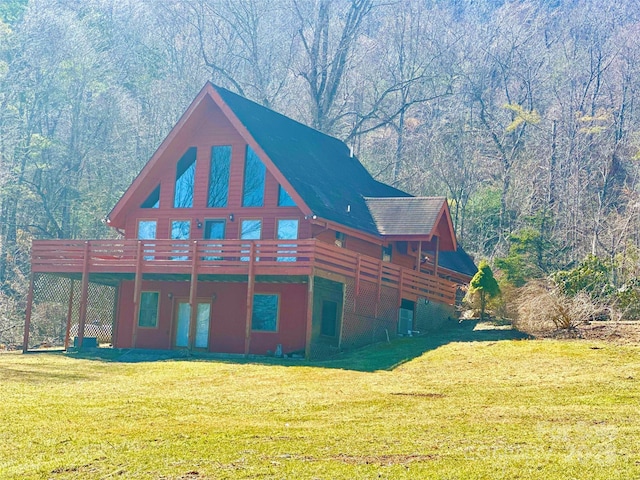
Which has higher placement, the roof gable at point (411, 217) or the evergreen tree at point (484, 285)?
the roof gable at point (411, 217)

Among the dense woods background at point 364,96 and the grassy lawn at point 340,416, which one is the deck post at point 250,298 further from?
the dense woods background at point 364,96

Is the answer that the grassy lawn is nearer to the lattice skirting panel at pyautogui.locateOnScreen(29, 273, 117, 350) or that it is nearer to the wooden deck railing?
the wooden deck railing

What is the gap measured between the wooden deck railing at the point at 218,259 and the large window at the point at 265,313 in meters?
1.25

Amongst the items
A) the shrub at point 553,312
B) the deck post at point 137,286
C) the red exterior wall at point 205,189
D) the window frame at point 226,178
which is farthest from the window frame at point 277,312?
the shrub at point 553,312

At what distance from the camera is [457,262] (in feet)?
131

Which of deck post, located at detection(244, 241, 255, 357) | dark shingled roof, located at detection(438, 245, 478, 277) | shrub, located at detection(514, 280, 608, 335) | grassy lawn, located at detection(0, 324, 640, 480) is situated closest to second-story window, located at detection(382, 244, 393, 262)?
dark shingled roof, located at detection(438, 245, 478, 277)

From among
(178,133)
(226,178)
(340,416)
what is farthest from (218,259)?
(340,416)

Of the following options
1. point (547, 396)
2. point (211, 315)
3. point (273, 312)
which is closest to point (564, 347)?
point (547, 396)

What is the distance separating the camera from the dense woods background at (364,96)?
1891 inches

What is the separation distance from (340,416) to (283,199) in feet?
46.2

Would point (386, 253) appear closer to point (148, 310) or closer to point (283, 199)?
point (283, 199)

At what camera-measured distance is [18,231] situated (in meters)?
49.8

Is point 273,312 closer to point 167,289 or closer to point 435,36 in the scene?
point 167,289

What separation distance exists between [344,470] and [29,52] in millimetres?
40700
